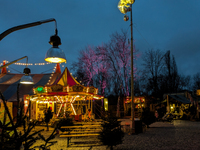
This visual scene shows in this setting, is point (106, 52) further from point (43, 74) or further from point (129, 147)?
point (129, 147)

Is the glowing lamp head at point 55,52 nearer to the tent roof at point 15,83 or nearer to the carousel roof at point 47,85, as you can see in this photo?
the carousel roof at point 47,85

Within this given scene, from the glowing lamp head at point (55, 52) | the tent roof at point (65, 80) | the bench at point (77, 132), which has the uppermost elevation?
the tent roof at point (65, 80)

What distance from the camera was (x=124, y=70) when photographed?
2889 cm

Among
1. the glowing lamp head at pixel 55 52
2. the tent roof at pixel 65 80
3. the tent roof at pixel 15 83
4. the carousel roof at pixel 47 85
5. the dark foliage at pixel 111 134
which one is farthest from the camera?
the tent roof at pixel 15 83

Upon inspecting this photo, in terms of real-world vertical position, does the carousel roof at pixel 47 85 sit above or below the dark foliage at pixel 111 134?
above

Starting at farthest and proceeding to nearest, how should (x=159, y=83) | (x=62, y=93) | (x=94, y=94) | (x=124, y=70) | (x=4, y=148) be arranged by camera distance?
(x=159, y=83) → (x=124, y=70) → (x=94, y=94) → (x=62, y=93) → (x=4, y=148)

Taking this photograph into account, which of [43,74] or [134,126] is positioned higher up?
[43,74]

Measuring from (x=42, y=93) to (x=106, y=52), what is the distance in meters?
15.0

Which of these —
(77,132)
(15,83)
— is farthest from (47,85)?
(15,83)

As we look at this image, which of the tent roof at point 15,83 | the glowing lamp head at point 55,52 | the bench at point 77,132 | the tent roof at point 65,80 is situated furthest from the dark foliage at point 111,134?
the tent roof at point 15,83

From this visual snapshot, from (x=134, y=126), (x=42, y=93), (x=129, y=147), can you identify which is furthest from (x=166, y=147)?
(x=42, y=93)

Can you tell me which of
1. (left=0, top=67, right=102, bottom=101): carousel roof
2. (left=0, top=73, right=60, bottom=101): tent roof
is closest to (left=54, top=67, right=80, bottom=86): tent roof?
(left=0, top=67, right=102, bottom=101): carousel roof

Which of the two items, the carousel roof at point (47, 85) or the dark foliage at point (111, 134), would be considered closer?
the dark foliage at point (111, 134)

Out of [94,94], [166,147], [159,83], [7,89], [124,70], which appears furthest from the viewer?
[159,83]
